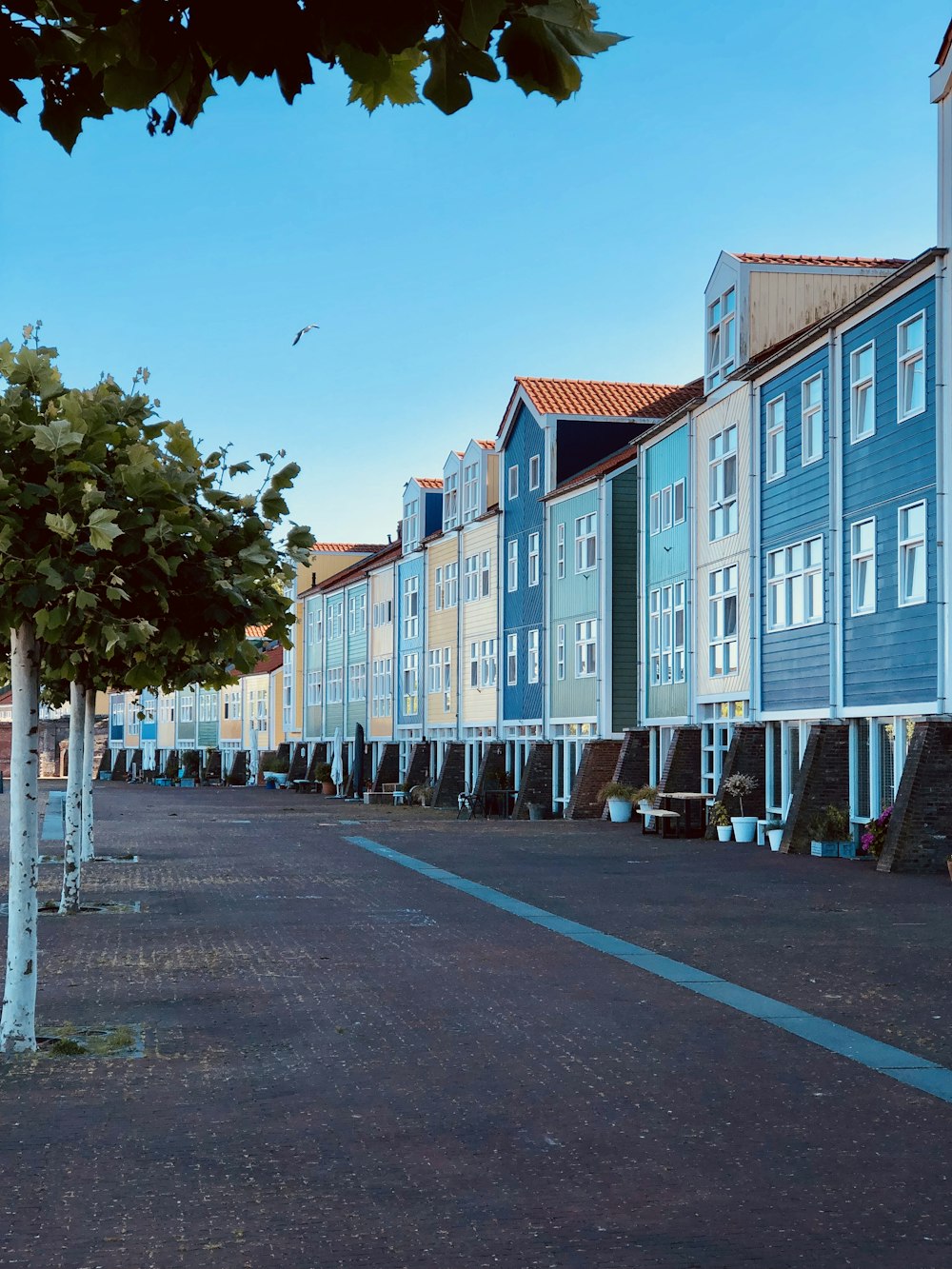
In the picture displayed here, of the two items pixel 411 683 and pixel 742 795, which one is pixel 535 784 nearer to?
pixel 742 795

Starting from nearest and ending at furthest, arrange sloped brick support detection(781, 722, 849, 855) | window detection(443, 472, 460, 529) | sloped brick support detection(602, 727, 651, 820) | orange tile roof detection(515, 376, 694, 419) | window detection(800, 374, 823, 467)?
sloped brick support detection(781, 722, 849, 855) < window detection(800, 374, 823, 467) < sloped brick support detection(602, 727, 651, 820) < orange tile roof detection(515, 376, 694, 419) < window detection(443, 472, 460, 529)

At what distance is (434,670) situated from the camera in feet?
197

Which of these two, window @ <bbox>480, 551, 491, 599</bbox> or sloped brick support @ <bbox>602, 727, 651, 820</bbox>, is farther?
window @ <bbox>480, 551, 491, 599</bbox>

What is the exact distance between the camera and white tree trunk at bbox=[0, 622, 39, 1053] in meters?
10.3

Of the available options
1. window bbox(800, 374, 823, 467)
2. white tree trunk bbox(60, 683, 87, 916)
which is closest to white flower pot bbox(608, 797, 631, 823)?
window bbox(800, 374, 823, 467)

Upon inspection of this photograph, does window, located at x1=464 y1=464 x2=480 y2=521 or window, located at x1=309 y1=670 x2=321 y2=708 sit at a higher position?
window, located at x1=464 y1=464 x2=480 y2=521

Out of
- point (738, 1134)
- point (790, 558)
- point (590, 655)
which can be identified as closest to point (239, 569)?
point (738, 1134)

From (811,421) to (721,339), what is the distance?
591 cm

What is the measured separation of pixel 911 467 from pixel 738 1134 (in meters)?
19.7

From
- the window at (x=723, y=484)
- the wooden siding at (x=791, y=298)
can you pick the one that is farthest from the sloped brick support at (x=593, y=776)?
the wooden siding at (x=791, y=298)

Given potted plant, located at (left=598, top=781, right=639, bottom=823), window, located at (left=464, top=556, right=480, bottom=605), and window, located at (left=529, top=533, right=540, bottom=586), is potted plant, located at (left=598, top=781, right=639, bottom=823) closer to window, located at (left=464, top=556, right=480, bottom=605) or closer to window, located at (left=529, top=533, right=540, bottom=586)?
window, located at (left=529, top=533, right=540, bottom=586)

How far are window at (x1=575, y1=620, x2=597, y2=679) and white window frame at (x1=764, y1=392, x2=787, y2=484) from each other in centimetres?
1195

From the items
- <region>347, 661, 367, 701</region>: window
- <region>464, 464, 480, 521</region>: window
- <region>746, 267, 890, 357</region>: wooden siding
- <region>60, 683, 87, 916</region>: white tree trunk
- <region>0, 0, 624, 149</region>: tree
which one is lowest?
<region>60, 683, 87, 916</region>: white tree trunk

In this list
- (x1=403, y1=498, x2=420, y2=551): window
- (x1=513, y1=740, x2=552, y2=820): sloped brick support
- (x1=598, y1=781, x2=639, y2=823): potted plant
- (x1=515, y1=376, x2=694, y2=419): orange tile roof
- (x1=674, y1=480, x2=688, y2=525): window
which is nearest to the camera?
(x1=674, y1=480, x2=688, y2=525): window
